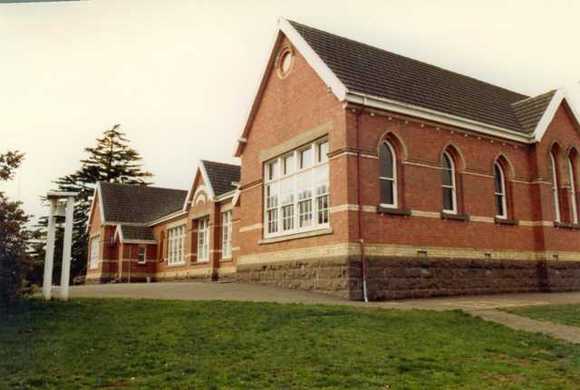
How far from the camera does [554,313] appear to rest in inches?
463

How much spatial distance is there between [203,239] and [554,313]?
66.6ft

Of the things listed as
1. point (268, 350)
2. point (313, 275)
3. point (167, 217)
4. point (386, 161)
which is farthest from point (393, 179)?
point (167, 217)

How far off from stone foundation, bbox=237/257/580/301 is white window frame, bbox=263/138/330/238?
123cm

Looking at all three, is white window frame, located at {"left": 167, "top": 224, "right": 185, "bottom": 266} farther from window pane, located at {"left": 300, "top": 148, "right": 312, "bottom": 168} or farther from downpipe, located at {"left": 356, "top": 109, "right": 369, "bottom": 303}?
downpipe, located at {"left": 356, "top": 109, "right": 369, "bottom": 303}

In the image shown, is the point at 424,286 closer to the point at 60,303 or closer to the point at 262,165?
the point at 262,165

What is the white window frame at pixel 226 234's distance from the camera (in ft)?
86.6

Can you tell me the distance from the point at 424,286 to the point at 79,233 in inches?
1535

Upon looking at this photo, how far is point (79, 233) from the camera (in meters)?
48.1

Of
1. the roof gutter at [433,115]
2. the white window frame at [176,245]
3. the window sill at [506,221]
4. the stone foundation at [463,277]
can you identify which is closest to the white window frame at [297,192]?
the roof gutter at [433,115]

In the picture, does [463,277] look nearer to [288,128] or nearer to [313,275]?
[313,275]

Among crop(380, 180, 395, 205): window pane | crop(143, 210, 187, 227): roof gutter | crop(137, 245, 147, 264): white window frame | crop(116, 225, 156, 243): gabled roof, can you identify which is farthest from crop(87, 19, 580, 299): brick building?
crop(137, 245, 147, 264): white window frame

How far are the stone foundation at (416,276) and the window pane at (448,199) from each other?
1728 mm

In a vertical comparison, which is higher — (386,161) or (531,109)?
(531,109)

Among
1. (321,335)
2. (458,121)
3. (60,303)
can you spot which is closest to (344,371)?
(321,335)
